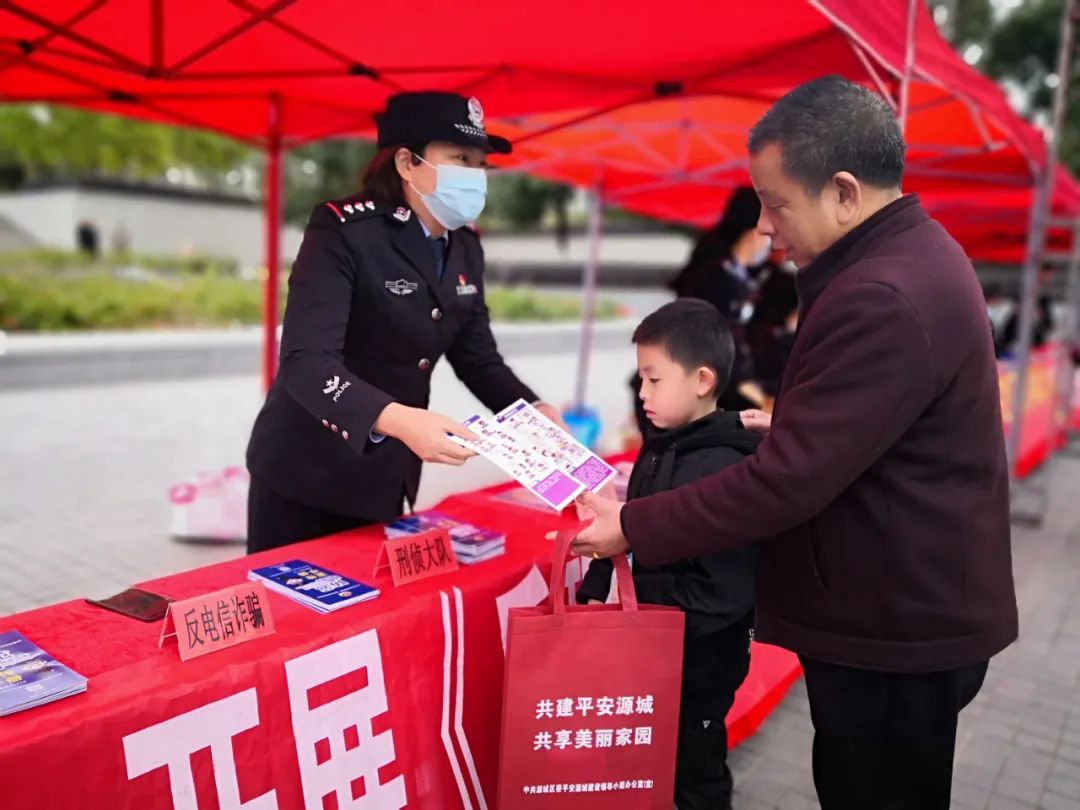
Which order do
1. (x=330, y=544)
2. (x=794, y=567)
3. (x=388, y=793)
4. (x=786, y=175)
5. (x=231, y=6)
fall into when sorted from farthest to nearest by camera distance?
(x=231, y=6), (x=330, y=544), (x=388, y=793), (x=794, y=567), (x=786, y=175)

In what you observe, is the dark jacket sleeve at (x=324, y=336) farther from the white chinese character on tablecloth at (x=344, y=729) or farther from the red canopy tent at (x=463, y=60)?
the red canopy tent at (x=463, y=60)

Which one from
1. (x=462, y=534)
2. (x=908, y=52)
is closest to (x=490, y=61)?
(x=908, y=52)

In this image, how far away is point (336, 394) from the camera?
1724 mm

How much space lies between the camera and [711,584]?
1.67 m

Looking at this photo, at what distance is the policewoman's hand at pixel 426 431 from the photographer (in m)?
1.58

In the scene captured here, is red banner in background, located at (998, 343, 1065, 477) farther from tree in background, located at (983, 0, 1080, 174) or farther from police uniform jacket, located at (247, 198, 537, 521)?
tree in background, located at (983, 0, 1080, 174)

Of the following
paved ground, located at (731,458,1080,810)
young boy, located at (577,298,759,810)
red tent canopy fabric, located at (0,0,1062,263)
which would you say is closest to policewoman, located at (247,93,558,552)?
young boy, located at (577,298,759,810)

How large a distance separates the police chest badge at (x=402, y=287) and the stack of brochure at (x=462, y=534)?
0.53 metres

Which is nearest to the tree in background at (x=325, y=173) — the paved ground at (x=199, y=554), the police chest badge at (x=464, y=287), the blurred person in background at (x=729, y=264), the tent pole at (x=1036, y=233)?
the paved ground at (x=199, y=554)

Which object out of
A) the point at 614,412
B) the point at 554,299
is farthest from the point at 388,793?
the point at 554,299

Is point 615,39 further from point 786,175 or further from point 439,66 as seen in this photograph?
point 786,175

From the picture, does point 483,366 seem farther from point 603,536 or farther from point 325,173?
point 325,173

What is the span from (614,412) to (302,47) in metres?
6.03

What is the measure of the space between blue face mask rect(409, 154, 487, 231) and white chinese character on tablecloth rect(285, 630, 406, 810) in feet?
3.08
